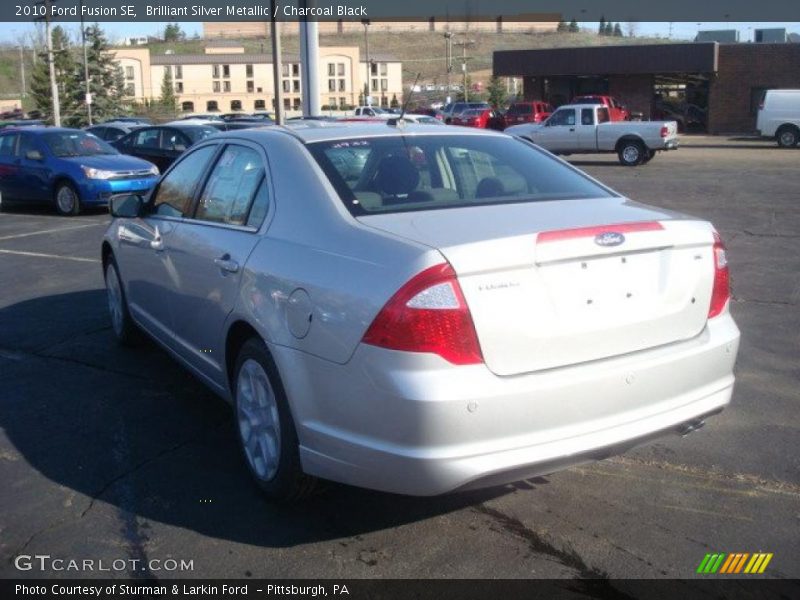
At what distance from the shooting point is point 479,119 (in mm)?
42906

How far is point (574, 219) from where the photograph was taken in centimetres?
368

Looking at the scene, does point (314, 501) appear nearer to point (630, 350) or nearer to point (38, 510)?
point (38, 510)

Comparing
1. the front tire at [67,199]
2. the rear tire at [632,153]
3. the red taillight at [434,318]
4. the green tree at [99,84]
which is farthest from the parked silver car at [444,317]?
the green tree at [99,84]

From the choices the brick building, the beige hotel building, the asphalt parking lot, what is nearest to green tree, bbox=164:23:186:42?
the beige hotel building

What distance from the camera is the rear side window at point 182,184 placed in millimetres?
5277

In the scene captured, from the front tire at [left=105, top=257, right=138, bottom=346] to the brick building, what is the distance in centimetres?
4607

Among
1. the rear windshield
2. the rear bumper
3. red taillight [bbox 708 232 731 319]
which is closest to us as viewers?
the rear bumper

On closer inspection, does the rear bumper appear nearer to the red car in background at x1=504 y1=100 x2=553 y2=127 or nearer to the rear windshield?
the rear windshield

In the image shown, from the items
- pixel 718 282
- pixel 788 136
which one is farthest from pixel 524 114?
pixel 718 282

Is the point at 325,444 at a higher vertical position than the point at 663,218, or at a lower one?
lower

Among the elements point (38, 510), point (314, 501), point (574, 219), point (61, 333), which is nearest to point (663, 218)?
point (574, 219)

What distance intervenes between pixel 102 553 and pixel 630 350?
2329 mm

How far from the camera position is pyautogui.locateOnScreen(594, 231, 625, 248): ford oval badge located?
3.50 metres

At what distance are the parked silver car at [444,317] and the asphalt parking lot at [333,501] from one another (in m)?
0.34
